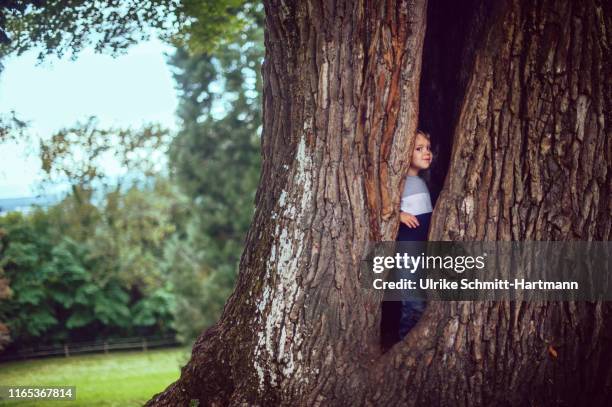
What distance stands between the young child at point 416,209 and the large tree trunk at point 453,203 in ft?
1.77

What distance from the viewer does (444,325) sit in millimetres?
3811

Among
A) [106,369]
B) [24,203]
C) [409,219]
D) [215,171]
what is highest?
[215,171]

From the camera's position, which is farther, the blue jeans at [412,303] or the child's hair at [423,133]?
the child's hair at [423,133]

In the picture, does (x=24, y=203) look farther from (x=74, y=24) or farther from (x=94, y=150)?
(x=74, y=24)

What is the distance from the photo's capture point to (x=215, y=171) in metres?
18.5

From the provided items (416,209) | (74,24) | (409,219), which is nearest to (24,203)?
(74,24)

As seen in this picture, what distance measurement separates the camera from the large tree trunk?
12.3ft

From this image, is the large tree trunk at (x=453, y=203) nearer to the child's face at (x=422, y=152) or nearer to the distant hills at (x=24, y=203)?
the child's face at (x=422, y=152)

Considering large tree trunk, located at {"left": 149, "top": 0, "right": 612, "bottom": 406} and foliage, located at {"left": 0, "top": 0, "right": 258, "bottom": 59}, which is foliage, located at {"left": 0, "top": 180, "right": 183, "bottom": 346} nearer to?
foliage, located at {"left": 0, "top": 0, "right": 258, "bottom": 59}

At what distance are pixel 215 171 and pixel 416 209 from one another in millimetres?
14562

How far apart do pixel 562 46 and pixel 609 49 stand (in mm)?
319

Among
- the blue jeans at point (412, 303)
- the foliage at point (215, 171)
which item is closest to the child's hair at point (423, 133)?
the blue jeans at point (412, 303)

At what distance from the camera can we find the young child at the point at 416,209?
4.41 meters

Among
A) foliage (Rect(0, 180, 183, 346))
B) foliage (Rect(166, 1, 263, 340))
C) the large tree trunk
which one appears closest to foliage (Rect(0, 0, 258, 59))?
the large tree trunk
